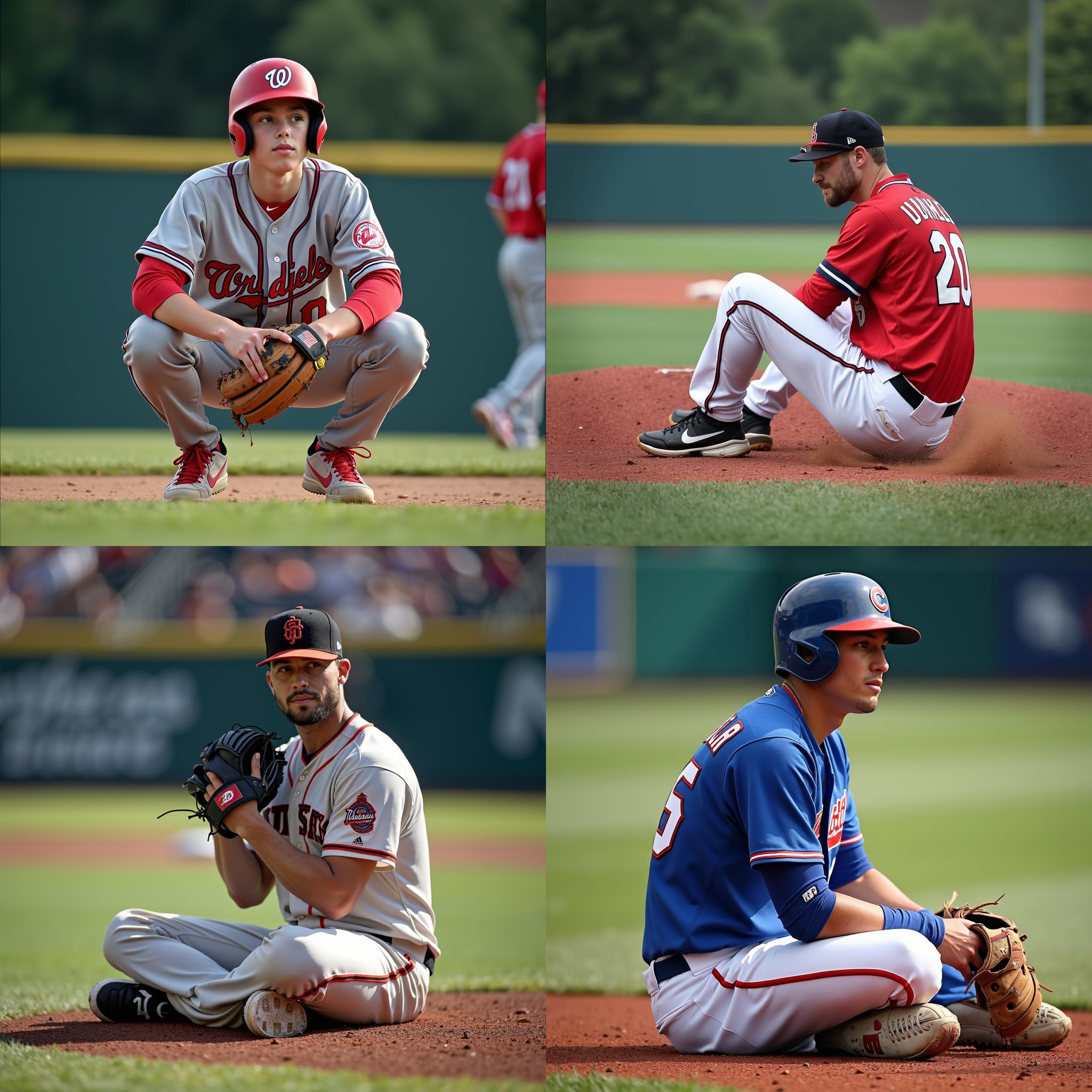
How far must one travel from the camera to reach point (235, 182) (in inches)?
143

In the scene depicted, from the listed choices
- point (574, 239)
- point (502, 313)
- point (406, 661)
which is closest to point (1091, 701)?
point (406, 661)

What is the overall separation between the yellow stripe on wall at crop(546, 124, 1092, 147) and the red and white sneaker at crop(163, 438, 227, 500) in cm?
154

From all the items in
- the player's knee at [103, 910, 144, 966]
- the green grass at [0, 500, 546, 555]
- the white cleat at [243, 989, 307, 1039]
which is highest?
the green grass at [0, 500, 546, 555]

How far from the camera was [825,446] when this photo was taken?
3951 mm

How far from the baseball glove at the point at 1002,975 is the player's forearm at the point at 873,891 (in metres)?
0.19

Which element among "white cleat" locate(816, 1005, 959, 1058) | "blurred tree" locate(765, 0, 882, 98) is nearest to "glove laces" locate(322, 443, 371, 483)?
"blurred tree" locate(765, 0, 882, 98)

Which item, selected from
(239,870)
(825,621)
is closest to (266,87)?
(825,621)

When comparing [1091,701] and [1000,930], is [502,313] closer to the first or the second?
[1000,930]

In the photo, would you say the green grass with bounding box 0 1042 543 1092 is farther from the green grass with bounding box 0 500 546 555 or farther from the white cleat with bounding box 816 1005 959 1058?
the green grass with bounding box 0 500 546 555

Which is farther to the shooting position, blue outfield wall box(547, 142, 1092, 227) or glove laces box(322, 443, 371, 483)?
blue outfield wall box(547, 142, 1092, 227)

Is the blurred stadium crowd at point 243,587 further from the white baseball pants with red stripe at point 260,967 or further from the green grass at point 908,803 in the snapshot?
the white baseball pants with red stripe at point 260,967

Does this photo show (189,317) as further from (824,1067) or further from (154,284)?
(824,1067)

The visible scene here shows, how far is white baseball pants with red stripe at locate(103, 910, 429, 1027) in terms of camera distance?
3389 mm

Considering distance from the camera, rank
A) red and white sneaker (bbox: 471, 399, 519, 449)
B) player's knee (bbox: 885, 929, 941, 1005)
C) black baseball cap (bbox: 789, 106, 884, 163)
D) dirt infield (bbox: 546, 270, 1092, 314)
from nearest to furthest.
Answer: player's knee (bbox: 885, 929, 941, 1005)
black baseball cap (bbox: 789, 106, 884, 163)
dirt infield (bbox: 546, 270, 1092, 314)
red and white sneaker (bbox: 471, 399, 519, 449)
